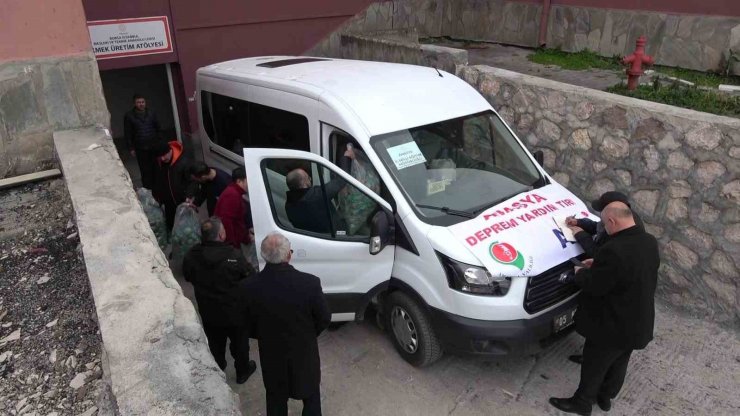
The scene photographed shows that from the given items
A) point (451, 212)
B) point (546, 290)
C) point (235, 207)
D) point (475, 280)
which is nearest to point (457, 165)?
point (451, 212)

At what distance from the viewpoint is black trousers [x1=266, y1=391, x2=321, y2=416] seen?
3.38 metres

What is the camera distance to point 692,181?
482cm

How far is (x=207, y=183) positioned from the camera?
5473mm

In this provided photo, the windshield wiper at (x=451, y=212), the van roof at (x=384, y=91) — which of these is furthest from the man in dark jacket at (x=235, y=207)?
the windshield wiper at (x=451, y=212)

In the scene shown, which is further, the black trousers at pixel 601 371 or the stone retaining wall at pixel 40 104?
the stone retaining wall at pixel 40 104

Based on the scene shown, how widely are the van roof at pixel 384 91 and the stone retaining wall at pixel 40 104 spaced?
63.7 inches

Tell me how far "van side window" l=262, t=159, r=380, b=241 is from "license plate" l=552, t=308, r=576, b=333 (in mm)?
1568

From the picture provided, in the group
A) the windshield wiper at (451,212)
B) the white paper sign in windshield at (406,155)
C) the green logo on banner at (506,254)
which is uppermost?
the white paper sign in windshield at (406,155)

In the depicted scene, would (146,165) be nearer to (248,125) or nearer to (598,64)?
(248,125)

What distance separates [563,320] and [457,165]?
151cm

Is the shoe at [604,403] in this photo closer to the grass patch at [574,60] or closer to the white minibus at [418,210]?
the white minibus at [418,210]

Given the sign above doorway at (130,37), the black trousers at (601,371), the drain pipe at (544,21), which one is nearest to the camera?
the black trousers at (601,371)

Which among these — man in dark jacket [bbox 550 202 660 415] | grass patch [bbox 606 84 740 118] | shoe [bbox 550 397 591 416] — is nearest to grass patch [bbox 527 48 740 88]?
grass patch [bbox 606 84 740 118]

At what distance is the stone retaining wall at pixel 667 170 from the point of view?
184 inches
